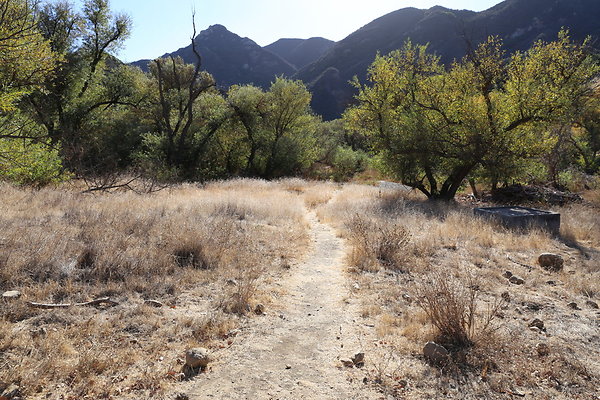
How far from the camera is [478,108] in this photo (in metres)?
13.2

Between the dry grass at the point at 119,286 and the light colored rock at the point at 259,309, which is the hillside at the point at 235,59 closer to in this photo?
the dry grass at the point at 119,286


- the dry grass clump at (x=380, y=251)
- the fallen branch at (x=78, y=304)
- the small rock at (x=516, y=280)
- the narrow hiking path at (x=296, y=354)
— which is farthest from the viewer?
the dry grass clump at (x=380, y=251)

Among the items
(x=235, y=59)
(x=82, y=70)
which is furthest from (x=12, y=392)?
(x=235, y=59)

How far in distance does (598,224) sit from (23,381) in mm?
14121

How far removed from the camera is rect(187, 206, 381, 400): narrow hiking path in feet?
8.68

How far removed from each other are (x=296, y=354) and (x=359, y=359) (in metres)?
0.64

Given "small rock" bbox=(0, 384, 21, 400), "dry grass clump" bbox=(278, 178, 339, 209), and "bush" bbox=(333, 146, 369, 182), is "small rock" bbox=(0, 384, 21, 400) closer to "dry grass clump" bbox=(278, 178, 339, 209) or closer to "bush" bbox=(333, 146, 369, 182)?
"dry grass clump" bbox=(278, 178, 339, 209)

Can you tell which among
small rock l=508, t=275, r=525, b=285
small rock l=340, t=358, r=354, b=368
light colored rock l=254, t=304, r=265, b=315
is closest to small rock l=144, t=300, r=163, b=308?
light colored rock l=254, t=304, r=265, b=315

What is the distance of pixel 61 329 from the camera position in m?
3.14

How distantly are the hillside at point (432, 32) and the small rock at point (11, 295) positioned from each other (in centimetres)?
8629

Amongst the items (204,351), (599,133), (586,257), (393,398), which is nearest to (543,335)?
(393,398)

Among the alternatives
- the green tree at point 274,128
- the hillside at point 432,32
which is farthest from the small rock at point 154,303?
the hillside at point 432,32

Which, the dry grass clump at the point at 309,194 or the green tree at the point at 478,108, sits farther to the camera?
the dry grass clump at the point at 309,194

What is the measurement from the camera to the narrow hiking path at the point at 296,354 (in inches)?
104
